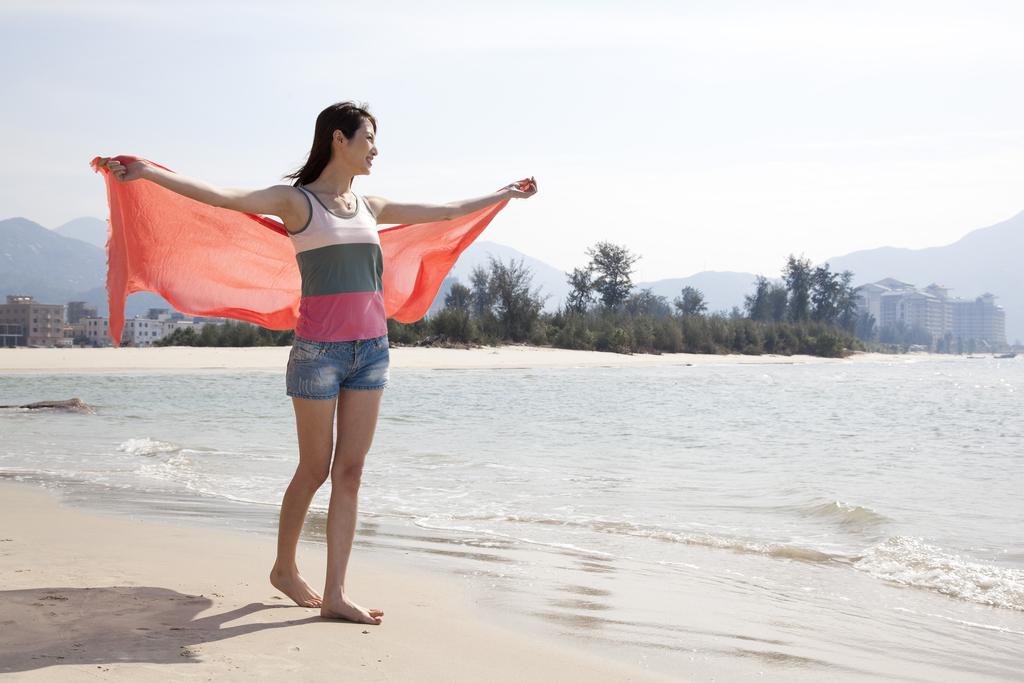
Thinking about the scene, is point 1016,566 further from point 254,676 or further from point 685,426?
point 685,426

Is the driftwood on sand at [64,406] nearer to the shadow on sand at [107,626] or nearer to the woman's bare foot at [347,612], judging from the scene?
the shadow on sand at [107,626]

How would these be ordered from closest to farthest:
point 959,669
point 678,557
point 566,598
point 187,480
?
point 959,669 < point 566,598 < point 678,557 < point 187,480

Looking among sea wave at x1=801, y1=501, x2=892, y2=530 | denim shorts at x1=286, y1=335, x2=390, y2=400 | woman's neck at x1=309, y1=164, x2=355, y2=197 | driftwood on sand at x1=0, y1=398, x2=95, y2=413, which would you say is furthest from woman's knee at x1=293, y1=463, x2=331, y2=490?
driftwood on sand at x1=0, y1=398, x2=95, y2=413

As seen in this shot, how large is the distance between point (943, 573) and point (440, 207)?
312 centimetres

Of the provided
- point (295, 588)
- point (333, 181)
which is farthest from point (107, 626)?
point (333, 181)

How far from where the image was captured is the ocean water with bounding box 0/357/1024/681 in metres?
2.77

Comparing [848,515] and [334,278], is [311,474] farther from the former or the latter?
[848,515]

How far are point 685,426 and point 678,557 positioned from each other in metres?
6.50

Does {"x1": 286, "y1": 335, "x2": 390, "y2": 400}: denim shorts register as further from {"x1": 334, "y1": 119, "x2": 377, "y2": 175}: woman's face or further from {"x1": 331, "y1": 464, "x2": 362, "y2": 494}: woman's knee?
{"x1": 334, "y1": 119, "x2": 377, "y2": 175}: woman's face

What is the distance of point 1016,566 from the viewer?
3.98m

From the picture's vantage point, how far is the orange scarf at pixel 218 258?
126 inches

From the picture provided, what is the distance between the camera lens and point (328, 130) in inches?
106

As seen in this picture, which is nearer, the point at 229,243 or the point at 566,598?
the point at 566,598

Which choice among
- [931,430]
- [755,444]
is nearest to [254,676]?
[755,444]
